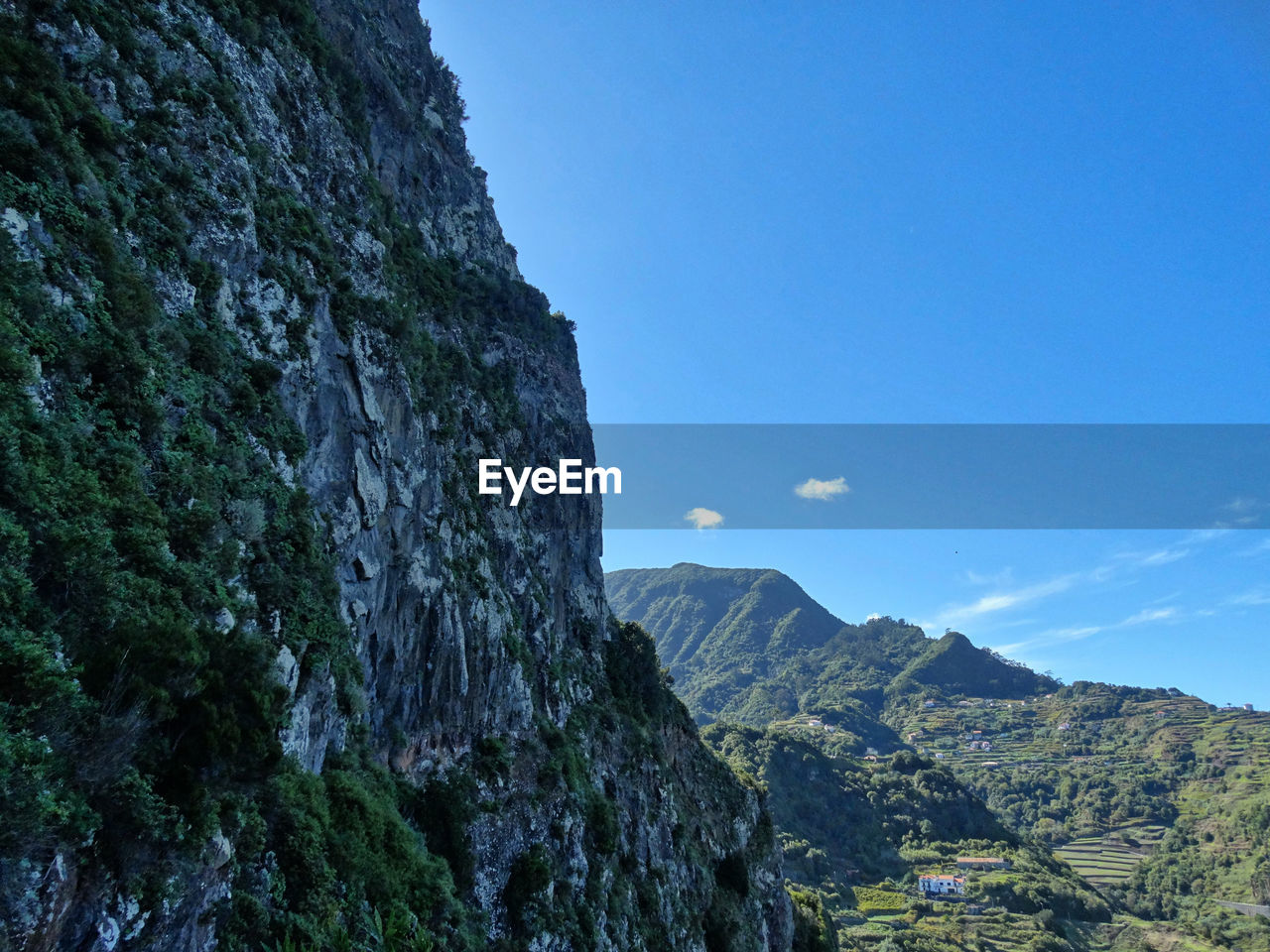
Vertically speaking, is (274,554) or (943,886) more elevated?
(274,554)

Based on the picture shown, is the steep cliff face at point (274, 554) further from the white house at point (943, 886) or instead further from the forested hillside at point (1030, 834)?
the white house at point (943, 886)

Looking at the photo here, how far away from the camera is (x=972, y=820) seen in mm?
121875

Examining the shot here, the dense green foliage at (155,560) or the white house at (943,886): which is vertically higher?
the dense green foliage at (155,560)

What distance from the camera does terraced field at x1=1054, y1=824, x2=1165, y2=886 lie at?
122 m

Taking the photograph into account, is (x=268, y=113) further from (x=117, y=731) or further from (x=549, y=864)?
(x=549, y=864)

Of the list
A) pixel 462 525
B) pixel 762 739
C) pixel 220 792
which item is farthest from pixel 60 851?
pixel 762 739

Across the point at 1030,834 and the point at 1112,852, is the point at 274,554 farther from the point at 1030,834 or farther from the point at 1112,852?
the point at 1030,834

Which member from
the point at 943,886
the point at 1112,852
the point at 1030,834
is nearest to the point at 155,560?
the point at 943,886

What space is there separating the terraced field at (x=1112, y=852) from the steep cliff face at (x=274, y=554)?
122 m

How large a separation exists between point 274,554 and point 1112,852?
177 meters

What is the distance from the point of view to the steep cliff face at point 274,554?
9.39 m

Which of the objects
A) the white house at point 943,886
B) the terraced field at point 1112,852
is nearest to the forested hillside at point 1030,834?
the terraced field at point 1112,852

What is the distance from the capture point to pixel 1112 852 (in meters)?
136

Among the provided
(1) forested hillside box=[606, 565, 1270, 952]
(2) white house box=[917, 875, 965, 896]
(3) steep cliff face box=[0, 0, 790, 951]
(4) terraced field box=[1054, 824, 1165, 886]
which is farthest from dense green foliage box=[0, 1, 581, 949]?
(4) terraced field box=[1054, 824, 1165, 886]
